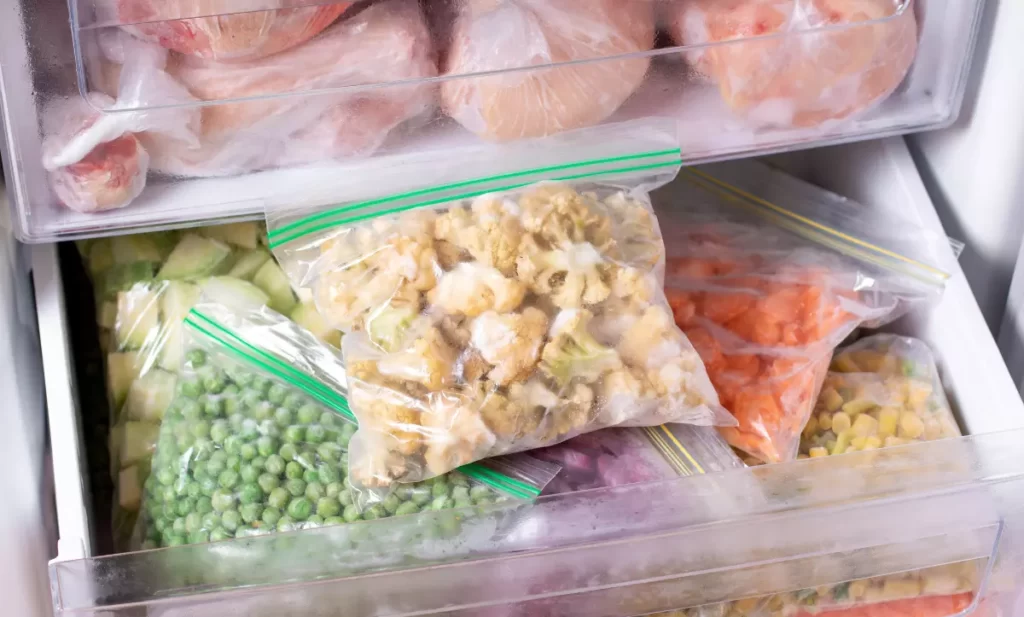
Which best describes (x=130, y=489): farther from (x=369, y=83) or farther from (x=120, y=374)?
(x=369, y=83)

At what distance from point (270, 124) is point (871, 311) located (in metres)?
0.64

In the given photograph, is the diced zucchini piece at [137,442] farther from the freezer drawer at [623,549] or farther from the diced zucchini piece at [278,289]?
the diced zucchini piece at [278,289]

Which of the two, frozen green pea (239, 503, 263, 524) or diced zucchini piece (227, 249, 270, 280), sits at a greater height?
diced zucchini piece (227, 249, 270, 280)

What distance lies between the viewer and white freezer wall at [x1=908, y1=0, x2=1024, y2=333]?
0.90 metres

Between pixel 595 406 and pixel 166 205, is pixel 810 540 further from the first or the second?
pixel 166 205

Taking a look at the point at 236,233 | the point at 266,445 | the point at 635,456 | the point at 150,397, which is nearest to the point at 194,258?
the point at 236,233

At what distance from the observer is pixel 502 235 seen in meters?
0.82

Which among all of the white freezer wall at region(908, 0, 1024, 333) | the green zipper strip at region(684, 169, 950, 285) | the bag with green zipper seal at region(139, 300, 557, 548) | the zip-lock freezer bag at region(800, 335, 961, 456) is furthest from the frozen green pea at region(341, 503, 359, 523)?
the white freezer wall at region(908, 0, 1024, 333)

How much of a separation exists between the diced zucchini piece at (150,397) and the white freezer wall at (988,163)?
862 mm

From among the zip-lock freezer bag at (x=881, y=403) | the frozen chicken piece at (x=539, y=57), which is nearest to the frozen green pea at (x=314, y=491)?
the frozen chicken piece at (x=539, y=57)

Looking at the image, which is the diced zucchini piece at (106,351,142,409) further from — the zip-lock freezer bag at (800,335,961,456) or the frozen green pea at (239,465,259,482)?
the zip-lock freezer bag at (800,335,961,456)

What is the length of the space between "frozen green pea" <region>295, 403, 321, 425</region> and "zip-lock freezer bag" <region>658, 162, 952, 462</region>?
39 centimetres

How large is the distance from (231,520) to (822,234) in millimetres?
705

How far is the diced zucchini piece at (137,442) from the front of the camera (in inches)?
36.2
